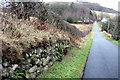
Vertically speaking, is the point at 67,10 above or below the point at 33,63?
below

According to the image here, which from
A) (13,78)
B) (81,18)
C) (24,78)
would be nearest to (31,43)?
(24,78)

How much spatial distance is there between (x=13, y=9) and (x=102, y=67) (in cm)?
640

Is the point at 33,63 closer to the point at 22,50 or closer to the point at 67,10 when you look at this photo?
the point at 22,50

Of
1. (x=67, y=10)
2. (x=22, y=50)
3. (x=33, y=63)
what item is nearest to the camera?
(x=22, y=50)

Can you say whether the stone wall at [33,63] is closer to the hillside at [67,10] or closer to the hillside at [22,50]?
the hillside at [22,50]

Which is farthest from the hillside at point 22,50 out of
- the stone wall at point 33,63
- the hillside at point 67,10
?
the hillside at point 67,10

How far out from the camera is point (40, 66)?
7371 millimetres

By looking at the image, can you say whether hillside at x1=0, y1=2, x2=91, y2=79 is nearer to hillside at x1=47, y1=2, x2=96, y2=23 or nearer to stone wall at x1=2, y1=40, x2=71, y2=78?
stone wall at x1=2, y1=40, x2=71, y2=78

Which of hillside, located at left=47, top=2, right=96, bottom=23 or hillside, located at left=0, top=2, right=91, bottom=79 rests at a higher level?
hillside, located at left=0, top=2, right=91, bottom=79

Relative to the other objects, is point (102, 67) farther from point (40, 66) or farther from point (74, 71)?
point (40, 66)

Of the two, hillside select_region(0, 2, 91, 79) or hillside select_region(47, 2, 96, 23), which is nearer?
hillside select_region(0, 2, 91, 79)

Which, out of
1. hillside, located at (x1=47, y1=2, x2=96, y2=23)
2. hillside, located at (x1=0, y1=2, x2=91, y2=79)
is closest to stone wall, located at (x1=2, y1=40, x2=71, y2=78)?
hillside, located at (x1=0, y1=2, x2=91, y2=79)

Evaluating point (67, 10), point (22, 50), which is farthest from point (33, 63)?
point (67, 10)

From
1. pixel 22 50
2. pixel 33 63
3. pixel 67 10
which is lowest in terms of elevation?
pixel 67 10
